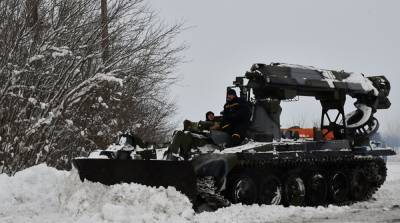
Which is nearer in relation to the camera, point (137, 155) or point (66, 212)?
point (66, 212)

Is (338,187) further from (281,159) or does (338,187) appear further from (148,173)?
(148,173)

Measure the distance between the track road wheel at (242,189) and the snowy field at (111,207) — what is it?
34 cm

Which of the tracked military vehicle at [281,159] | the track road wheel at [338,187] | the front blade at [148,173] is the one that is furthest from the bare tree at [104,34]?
the track road wheel at [338,187]

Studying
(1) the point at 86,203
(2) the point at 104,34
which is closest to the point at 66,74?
(2) the point at 104,34

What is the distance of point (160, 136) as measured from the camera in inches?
1056

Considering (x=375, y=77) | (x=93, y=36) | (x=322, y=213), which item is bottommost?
(x=322, y=213)

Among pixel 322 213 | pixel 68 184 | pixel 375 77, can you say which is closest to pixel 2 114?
pixel 68 184

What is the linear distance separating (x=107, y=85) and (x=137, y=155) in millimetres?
4242

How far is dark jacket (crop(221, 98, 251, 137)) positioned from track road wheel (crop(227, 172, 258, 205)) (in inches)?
37.7

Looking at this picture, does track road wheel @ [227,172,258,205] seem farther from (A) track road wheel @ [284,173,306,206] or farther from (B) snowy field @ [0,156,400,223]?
(A) track road wheel @ [284,173,306,206]

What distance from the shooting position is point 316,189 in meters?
12.6

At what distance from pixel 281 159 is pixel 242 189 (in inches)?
41.1

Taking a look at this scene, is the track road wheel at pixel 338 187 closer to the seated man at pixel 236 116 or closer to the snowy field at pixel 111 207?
the snowy field at pixel 111 207

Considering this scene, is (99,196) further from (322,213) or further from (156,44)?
(156,44)
